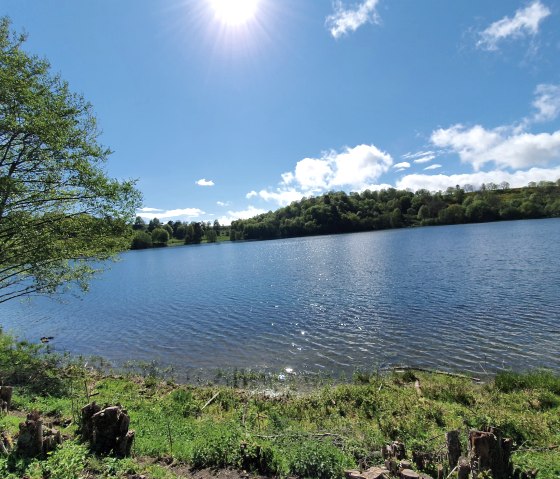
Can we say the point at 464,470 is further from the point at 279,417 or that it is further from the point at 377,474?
the point at 279,417

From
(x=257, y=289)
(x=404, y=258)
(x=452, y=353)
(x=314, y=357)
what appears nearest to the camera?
(x=452, y=353)

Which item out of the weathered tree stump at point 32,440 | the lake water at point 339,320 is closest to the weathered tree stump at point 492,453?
the weathered tree stump at point 32,440

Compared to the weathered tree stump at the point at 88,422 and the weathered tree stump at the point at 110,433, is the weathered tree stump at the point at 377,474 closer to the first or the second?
the weathered tree stump at the point at 110,433

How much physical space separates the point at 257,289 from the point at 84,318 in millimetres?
24324

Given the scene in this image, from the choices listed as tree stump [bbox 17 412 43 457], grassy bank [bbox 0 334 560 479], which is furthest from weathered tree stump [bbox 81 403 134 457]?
tree stump [bbox 17 412 43 457]

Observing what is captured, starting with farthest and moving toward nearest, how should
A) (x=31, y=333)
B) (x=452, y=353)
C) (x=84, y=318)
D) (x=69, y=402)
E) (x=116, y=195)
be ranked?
(x=84, y=318), (x=31, y=333), (x=452, y=353), (x=116, y=195), (x=69, y=402)

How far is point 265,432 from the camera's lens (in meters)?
11.6

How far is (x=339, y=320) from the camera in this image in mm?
32656

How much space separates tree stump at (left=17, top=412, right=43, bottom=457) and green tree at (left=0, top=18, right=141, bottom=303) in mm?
12855

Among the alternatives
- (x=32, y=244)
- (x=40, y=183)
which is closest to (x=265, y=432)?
(x=32, y=244)

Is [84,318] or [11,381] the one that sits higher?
[11,381]

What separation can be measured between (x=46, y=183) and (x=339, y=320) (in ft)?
84.6

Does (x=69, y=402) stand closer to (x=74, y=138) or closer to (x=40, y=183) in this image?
(x=40, y=183)

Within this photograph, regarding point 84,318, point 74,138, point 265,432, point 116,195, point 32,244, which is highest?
point 74,138
